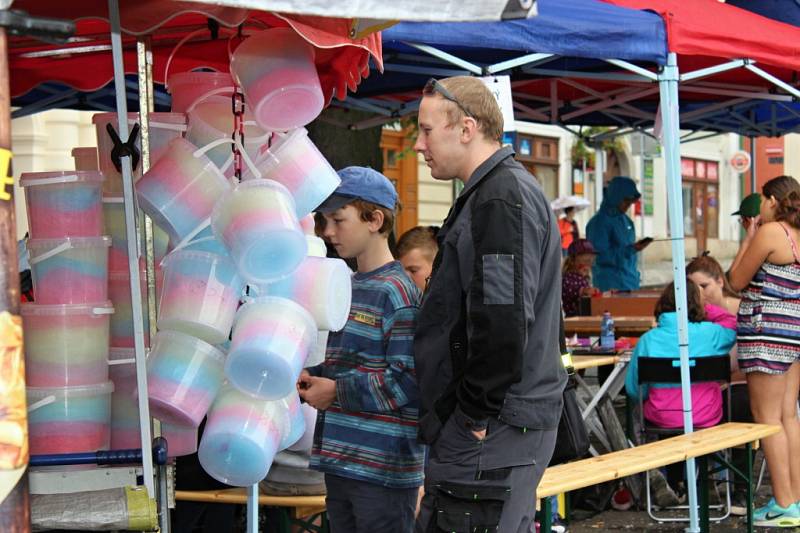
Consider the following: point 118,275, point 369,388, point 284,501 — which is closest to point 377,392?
point 369,388

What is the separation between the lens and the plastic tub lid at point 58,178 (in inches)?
128

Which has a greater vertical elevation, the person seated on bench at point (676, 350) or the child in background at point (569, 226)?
the child in background at point (569, 226)

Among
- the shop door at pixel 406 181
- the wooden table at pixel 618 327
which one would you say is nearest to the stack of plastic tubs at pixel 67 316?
the wooden table at pixel 618 327

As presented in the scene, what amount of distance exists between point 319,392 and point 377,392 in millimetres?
187

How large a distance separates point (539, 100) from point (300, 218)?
8.47 meters

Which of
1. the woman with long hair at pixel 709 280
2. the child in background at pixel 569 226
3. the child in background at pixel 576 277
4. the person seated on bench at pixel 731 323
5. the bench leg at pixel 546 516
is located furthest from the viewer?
the child in background at pixel 569 226

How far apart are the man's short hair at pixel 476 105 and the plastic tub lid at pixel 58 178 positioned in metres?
1.00

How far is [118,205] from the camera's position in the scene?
3.45 metres

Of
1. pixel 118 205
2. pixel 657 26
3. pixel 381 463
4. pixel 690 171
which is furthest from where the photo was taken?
pixel 690 171

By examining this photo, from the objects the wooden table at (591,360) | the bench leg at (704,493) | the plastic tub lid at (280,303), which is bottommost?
the bench leg at (704,493)

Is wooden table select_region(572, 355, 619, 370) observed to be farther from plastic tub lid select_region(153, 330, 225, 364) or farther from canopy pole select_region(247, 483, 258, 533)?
plastic tub lid select_region(153, 330, 225, 364)

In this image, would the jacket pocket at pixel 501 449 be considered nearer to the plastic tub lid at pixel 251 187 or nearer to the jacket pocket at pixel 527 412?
the jacket pocket at pixel 527 412

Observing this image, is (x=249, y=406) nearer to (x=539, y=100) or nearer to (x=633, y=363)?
(x=633, y=363)

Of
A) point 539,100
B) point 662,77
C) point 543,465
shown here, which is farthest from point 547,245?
point 539,100
